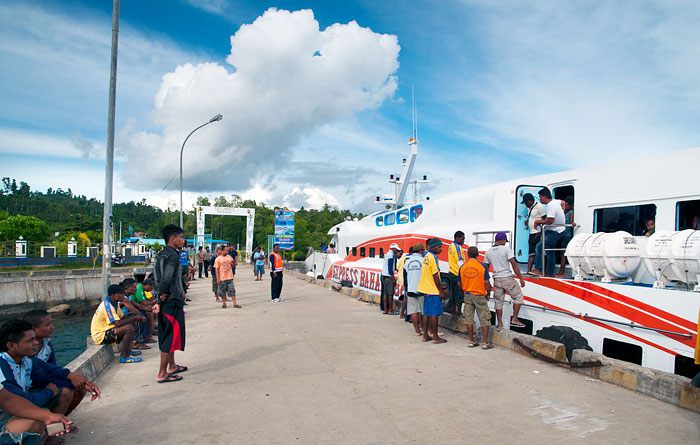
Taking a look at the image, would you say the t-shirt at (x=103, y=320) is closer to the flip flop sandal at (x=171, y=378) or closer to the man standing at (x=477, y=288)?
the flip flop sandal at (x=171, y=378)

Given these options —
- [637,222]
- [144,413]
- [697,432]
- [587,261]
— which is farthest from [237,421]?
[637,222]

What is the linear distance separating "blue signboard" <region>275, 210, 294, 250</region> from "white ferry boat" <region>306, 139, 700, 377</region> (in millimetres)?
22467

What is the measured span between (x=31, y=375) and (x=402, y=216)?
37.7ft

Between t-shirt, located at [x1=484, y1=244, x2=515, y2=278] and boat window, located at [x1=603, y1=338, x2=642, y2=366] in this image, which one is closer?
boat window, located at [x1=603, y1=338, x2=642, y2=366]

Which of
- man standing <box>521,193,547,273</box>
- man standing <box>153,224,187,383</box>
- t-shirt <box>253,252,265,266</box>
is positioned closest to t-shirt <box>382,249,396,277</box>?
man standing <box>521,193,547,273</box>

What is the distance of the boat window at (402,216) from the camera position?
14133mm

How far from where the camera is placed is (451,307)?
30.9 feet

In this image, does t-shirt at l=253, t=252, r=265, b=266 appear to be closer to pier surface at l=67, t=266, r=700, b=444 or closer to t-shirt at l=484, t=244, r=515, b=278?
pier surface at l=67, t=266, r=700, b=444

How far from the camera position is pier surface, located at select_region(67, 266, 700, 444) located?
4.12m

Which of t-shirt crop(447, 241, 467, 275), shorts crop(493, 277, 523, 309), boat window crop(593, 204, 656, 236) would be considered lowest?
shorts crop(493, 277, 523, 309)

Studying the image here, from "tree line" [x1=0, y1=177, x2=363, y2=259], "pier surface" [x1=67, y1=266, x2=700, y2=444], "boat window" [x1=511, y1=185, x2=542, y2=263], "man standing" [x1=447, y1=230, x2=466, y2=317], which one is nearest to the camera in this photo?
"pier surface" [x1=67, y1=266, x2=700, y2=444]

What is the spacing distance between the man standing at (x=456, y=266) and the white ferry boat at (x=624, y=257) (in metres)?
1.05

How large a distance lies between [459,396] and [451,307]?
432 cm

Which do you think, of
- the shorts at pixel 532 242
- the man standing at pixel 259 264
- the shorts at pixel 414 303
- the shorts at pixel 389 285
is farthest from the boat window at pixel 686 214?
the man standing at pixel 259 264
